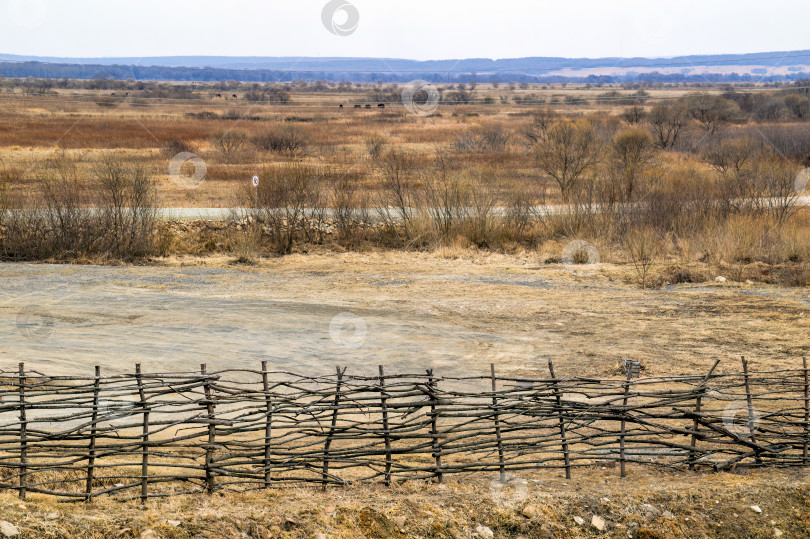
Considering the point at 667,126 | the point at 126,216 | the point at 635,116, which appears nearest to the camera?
the point at 126,216

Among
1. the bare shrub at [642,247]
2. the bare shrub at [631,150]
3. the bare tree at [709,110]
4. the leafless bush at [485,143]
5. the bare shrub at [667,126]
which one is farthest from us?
the bare tree at [709,110]

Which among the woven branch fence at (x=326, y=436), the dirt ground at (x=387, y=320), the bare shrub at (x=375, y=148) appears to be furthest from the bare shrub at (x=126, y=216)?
the bare shrub at (x=375, y=148)

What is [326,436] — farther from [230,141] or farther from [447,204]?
[230,141]

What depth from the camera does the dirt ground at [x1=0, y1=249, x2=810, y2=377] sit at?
1237 cm

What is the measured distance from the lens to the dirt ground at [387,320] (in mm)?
12367

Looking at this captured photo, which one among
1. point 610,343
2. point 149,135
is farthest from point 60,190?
point 149,135

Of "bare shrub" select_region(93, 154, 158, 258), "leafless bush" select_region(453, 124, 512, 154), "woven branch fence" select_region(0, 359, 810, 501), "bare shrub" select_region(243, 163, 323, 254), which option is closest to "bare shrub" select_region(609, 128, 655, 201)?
"leafless bush" select_region(453, 124, 512, 154)

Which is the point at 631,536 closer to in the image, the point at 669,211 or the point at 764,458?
the point at 764,458

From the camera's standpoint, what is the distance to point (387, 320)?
48.4 ft

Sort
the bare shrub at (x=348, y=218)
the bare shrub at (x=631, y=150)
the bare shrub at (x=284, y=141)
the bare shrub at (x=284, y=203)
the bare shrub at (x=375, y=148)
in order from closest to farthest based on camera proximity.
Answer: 1. the bare shrub at (x=284, y=203)
2. the bare shrub at (x=348, y=218)
3. the bare shrub at (x=631, y=150)
4. the bare shrub at (x=375, y=148)
5. the bare shrub at (x=284, y=141)

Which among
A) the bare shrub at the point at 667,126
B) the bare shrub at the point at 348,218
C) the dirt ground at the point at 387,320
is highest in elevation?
the bare shrub at the point at 667,126

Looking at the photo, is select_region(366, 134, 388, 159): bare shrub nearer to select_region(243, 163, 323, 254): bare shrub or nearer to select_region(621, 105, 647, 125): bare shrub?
select_region(243, 163, 323, 254): bare shrub

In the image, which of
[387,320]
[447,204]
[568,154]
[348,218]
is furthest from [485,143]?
[387,320]

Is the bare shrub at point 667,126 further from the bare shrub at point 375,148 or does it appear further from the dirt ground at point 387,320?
the dirt ground at point 387,320
